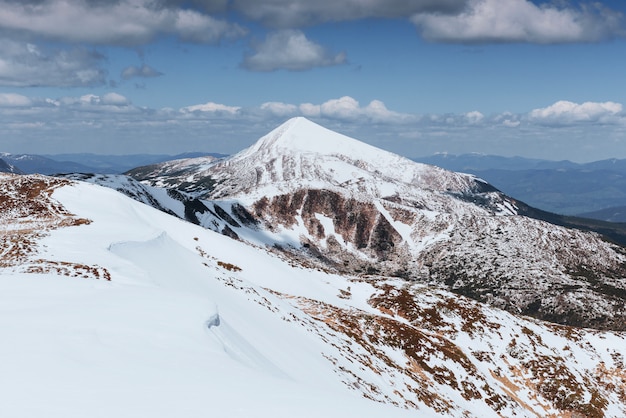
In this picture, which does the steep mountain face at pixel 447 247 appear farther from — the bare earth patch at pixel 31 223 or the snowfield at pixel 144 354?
the snowfield at pixel 144 354

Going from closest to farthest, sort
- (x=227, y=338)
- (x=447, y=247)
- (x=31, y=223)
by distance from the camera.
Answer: (x=227, y=338), (x=31, y=223), (x=447, y=247)

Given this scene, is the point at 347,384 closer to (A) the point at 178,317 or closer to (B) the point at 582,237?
(A) the point at 178,317

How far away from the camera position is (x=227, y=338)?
24078 millimetres

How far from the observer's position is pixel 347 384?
30797mm

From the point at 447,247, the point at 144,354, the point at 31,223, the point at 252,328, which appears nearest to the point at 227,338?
the point at 144,354

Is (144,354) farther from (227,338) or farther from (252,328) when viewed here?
(252,328)

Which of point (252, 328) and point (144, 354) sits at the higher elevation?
point (144, 354)

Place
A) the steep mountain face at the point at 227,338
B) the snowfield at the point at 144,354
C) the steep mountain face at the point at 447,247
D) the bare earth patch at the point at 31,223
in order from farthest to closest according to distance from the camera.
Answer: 1. the steep mountain face at the point at 447,247
2. the bare earth patch at the point at 31,223
3. the steep mountain face at the point at 227,338
4. the snowfield at the point at 144,354

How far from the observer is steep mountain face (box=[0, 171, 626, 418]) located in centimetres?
1458

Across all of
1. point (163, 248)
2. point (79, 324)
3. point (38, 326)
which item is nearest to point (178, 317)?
point (79, 324)

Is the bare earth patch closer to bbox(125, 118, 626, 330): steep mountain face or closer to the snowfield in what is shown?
the snowfield

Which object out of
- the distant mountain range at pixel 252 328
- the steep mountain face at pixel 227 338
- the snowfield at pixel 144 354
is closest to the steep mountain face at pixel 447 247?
the distant mountain range at pixel 252 328

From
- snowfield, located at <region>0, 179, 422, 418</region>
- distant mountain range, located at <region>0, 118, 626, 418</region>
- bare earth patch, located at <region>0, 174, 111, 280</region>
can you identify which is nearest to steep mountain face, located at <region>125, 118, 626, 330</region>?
distant mountain range, located at <region>0, 118, 626, 418</region>

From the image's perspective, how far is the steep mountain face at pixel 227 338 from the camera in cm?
1458
